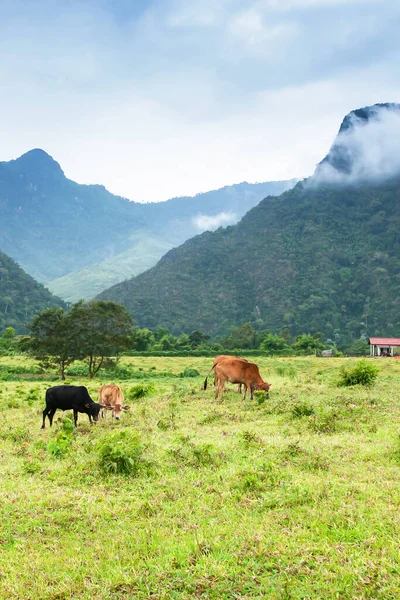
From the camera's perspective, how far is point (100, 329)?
41.7 meters

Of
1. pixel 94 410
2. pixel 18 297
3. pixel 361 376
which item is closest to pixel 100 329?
pixel 361 376

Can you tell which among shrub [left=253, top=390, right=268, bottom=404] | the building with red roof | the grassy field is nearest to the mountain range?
the building with red roof

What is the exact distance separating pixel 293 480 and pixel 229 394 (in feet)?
42.9

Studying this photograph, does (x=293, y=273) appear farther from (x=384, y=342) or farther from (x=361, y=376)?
(x=361, y=376)

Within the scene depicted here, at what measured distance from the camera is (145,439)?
11.3m

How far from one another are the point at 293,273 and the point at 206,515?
A: 14670 centimetres

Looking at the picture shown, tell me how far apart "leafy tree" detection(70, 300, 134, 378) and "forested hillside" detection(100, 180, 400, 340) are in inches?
3439

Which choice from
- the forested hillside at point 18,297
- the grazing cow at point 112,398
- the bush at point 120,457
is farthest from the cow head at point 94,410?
the forested hillside at point 18,297

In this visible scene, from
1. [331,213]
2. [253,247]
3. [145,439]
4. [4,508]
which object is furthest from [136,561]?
[331,213]

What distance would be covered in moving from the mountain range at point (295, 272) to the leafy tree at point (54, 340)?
90.1 m

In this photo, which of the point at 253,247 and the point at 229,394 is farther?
the point at 253,247

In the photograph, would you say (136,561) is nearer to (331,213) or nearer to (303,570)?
(303,570)

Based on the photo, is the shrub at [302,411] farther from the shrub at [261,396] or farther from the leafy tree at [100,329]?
the leafy tree at [100,329]

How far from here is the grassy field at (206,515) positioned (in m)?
4.78
